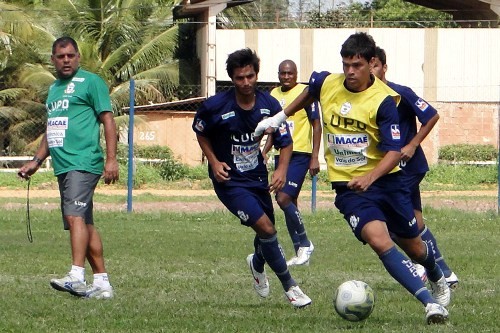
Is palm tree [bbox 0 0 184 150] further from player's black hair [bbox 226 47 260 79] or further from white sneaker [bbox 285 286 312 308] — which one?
white sneaker [bbox 285 286 312 308]

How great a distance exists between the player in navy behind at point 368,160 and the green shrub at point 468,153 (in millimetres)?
21700

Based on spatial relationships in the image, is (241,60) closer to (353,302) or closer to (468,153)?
(353,302)

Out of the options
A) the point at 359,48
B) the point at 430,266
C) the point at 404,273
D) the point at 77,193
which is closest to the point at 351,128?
the point at 359,48

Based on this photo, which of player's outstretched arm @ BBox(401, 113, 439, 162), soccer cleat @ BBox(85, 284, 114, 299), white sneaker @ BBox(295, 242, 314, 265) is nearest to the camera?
player's outstretched arm @ BBox(401, 113, 439, 162)

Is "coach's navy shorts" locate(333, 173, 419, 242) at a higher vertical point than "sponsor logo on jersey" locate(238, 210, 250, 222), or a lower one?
higher

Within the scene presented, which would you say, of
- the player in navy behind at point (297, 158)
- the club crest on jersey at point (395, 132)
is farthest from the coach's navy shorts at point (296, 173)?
the club crest on jersey at point (395, 132)

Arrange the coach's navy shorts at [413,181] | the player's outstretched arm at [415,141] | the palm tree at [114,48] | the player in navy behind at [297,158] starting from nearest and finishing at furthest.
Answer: the player's outstretched arm at [415,141]
the coach's navy shorts at [413,181]
the player in navy behind at [297,158]
the palm tree at [114,48]

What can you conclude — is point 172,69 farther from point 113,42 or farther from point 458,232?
point 458,232

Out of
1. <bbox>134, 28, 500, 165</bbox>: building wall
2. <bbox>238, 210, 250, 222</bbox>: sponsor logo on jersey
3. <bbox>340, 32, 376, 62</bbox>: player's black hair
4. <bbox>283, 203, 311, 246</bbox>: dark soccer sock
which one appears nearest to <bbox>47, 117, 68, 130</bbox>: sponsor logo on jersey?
<bbox>238, 210, 250, 222</bbox>: sponsor logo on jersey

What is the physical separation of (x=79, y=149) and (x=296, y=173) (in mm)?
3324

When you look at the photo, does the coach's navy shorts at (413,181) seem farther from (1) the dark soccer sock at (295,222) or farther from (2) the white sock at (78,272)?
(2) the white sock at (78,272)

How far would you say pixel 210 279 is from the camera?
977cm

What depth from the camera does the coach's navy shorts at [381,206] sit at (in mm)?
7070

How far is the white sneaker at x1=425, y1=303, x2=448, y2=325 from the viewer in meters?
6.82
